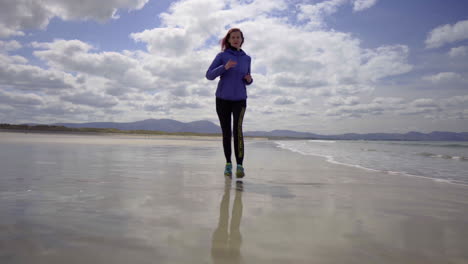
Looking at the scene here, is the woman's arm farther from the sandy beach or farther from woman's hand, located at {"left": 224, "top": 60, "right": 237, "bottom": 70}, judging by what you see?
the sandy beach

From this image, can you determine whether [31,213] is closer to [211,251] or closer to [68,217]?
[68,217]

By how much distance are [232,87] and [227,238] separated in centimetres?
284

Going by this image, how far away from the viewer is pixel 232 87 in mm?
4184

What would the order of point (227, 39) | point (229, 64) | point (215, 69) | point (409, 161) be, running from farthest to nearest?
point (409, 161) < point (227, 39) < point (215, 69) < point (229, 64)

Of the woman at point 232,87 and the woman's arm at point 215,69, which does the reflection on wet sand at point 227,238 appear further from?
the woman's arm at point 215,69

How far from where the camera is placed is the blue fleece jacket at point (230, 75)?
13.7 feet

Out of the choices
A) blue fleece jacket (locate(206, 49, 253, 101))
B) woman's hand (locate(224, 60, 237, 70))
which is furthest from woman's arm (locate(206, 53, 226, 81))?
woman's hand (locate(224, 60, 237, 70))

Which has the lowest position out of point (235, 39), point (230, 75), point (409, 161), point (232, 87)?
point (409, 161)

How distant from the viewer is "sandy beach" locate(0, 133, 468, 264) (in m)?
1.42

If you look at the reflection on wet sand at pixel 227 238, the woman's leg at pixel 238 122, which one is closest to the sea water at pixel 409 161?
the woman's leg at pixel 238 122

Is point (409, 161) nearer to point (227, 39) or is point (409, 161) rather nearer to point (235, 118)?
point (235, 118)

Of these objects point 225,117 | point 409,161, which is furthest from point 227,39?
point 409,161

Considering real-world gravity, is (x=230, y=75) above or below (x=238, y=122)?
above

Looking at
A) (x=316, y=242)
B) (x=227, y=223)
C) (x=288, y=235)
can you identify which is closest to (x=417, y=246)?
(x=316, y=242)
